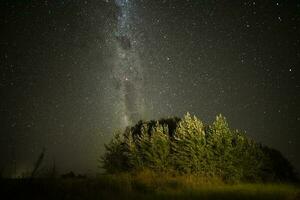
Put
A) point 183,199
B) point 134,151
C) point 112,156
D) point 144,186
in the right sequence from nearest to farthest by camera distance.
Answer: point 183,199 → point 144,186 → point 134,151 → point 112,156

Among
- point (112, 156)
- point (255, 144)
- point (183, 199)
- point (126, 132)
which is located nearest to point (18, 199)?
point (183, 199)

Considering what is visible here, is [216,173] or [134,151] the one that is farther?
[134,151]

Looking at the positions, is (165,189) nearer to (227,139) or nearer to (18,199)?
(18,199)

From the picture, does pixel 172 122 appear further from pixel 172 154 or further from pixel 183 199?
pixel 183 199

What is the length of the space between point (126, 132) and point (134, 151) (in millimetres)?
12146

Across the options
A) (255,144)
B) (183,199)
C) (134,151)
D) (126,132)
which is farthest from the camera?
(126,132)

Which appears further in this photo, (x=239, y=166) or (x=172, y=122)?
(x=172, y=122)

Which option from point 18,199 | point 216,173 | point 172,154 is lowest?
point 18,199

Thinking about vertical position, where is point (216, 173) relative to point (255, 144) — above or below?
below

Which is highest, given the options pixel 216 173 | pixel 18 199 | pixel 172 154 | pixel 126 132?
pixel 126 132

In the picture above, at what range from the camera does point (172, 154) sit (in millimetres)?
31938

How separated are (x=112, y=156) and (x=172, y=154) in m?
9.59

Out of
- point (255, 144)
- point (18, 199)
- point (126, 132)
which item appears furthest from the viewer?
point (126, 132)

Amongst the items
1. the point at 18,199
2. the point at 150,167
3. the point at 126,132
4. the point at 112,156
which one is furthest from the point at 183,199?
the point at 126,132
